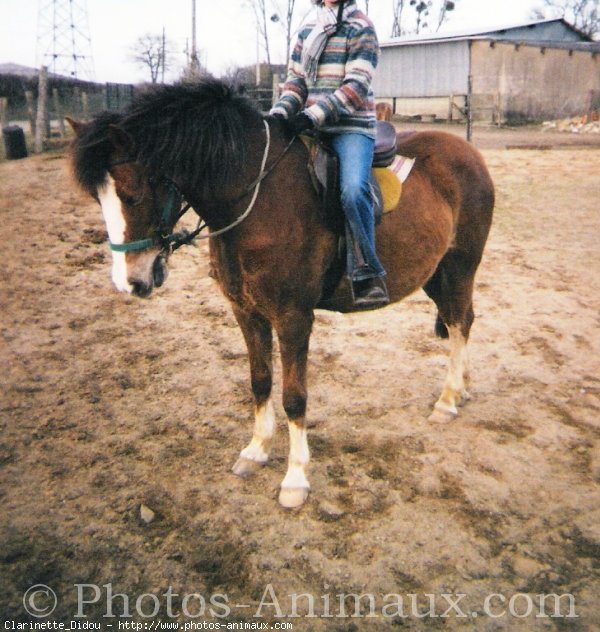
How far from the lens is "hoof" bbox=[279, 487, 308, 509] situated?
9.57 feet

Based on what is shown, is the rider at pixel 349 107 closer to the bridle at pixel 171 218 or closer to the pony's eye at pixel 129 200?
the bridle at pixel 171 218

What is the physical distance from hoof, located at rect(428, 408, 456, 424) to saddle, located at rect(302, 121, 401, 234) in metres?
1.53

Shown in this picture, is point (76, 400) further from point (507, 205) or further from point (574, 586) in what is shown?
point (507, 205)

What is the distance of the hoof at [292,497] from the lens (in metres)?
2.92

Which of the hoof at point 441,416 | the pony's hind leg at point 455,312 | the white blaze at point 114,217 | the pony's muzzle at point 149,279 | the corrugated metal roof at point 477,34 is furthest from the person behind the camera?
the corrugated metal roof at point 477,34

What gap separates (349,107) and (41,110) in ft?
46.2

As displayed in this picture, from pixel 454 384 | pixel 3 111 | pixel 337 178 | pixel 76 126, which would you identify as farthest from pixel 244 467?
pixel 3 111

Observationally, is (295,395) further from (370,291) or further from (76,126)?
(76,126)

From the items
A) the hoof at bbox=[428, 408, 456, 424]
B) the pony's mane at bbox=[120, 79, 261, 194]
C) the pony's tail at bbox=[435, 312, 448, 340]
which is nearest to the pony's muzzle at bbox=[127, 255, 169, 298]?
the pony's mane at bbox=[120, 79, 261, 194]

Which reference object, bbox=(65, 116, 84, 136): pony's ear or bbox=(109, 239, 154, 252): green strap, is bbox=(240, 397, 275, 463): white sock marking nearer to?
bbox=(109, 239, 154, 252): green strap

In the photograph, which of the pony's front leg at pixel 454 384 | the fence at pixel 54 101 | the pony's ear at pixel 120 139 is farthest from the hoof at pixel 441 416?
the fence at pixel 54 101

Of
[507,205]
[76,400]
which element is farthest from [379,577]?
[507,205]

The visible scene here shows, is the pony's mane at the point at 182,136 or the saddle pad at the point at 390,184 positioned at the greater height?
the pony's mane at the point at 182,136

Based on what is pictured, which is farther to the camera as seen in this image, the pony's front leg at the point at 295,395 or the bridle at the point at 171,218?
the pony's front leg at the point at 295,395
